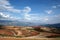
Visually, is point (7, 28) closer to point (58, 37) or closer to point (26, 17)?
point (26, 17)

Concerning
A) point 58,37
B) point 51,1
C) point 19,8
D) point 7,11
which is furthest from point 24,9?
point 58,37

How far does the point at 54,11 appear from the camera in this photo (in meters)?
6.08

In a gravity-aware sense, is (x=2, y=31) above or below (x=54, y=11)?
below

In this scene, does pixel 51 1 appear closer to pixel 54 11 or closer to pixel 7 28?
pixel 54 11

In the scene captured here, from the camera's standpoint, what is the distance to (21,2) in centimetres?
602

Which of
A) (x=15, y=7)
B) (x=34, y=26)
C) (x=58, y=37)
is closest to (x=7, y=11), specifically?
(x=15, y=7)

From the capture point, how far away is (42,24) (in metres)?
6.04

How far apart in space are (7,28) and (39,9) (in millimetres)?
1289

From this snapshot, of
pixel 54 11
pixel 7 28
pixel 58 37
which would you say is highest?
pixel 54 11

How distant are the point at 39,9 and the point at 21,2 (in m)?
0.67

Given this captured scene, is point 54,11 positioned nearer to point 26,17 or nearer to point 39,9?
point 39,9

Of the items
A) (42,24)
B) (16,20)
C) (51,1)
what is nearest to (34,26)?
(42,24)

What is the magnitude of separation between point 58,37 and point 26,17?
131 centimetres

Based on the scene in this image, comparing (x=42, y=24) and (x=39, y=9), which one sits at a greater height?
(x=39, y=9)
